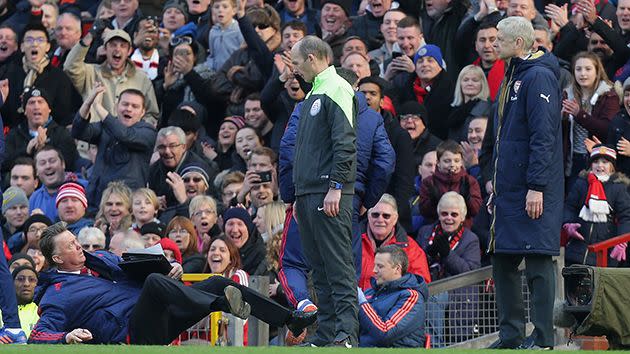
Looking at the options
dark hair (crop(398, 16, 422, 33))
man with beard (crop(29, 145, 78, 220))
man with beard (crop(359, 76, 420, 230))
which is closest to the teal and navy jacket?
man with beard (crop(359, 76, 420, 230))

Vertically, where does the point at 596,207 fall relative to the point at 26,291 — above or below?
above

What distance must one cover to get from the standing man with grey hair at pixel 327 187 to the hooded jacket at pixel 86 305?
1.68 metres

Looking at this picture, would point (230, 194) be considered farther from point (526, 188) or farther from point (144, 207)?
point (526, 188)

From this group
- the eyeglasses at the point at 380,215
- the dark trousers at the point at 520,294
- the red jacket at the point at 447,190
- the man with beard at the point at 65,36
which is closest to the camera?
the dark trousers at the point at 520,294

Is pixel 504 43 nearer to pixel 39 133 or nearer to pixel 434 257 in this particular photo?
pixel 434 257

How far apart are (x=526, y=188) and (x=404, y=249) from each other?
2.85m

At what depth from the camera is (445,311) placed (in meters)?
14.1

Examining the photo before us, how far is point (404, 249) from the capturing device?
14297 millimetres

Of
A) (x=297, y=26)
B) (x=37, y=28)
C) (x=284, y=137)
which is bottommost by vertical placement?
(x=284, y=137)

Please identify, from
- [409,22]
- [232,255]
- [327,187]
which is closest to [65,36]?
[409,22]

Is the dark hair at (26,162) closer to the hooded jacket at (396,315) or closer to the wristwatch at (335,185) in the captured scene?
the hooded jacket at (396,315)

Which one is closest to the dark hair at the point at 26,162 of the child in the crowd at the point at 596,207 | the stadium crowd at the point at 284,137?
the stadium crowd at the point at 284,137

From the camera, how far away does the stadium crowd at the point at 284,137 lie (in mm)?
12812

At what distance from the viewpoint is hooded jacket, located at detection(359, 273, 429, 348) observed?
41.5 ft
